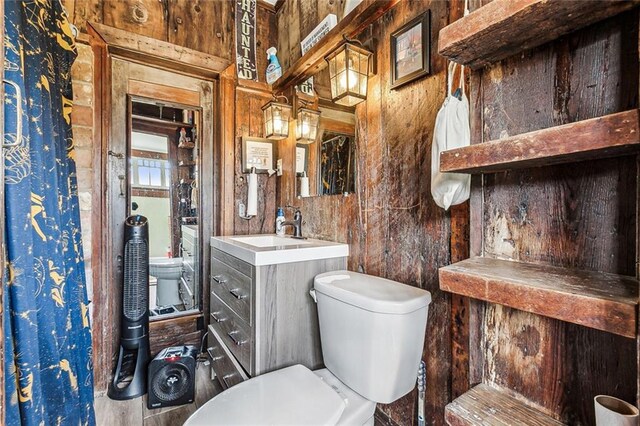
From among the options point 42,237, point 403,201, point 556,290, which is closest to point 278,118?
point 403,201

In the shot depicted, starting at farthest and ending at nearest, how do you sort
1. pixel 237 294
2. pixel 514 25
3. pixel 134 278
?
pixel 134 278, pixel 237 294, pixel 514 25

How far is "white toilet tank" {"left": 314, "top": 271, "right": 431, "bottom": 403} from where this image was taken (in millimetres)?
938

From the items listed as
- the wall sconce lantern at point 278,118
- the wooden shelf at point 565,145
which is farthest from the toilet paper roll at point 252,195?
the wooden shelf at point 565,145

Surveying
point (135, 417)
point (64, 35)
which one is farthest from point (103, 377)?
point (64, 35)

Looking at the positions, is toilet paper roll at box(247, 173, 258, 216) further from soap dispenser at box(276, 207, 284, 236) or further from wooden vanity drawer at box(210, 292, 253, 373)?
wooden vanity drawer at box(210, 292, 253, 373)

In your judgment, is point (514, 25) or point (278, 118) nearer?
point (514, 25)

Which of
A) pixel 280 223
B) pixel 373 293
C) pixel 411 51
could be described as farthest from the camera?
pixel 280 223

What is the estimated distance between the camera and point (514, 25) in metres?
0.69

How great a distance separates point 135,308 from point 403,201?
1698 mm

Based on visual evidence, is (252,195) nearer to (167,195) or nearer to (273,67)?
(167,195)

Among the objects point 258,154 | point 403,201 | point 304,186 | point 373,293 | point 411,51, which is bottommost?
point 373,293

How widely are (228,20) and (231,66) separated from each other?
1.11 feet

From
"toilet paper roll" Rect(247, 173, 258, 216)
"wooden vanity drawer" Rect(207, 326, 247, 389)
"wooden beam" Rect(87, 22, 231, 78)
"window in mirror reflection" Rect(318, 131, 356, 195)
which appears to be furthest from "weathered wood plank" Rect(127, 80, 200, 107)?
"wooden vanity drawer" Rect(207, 326, 247, 389)

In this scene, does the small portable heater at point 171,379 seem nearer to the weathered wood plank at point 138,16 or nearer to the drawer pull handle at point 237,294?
the drawer pull handle at point 237,294
